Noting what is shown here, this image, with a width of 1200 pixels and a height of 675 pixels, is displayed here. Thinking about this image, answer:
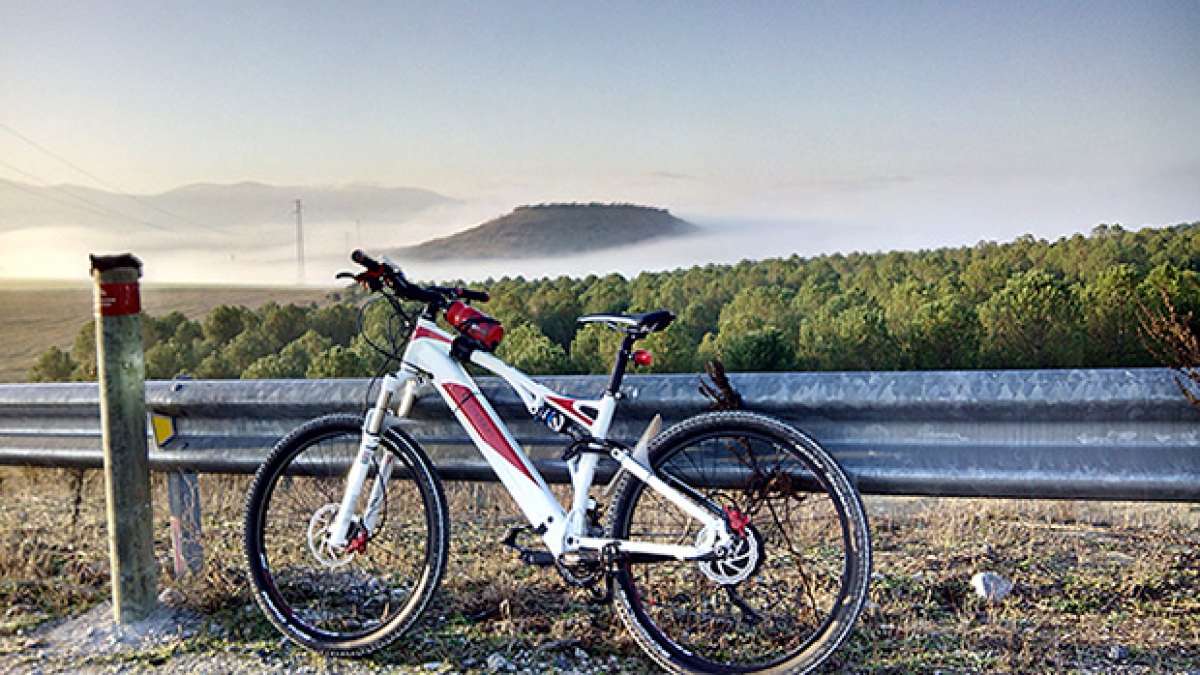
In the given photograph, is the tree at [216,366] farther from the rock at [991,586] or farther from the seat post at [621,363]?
the rock at [991,586]

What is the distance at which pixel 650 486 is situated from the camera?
331cm

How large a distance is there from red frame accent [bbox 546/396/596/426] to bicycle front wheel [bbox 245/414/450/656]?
0.58m

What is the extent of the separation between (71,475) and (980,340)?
47.8 m

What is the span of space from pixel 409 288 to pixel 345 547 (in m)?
1.02

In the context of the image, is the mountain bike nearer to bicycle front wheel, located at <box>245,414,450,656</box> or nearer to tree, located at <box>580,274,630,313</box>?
bicycle front wheel, located at <box>245,414,450,656</box>

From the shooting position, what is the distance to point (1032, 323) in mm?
46438

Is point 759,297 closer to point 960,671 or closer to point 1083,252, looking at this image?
point 1083,252

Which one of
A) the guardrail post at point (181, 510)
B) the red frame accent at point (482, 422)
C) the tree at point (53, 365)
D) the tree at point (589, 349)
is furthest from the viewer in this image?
the tree at point (589, 349)

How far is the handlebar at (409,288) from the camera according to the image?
3.59 meters

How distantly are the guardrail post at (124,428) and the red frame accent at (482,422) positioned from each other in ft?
4.32

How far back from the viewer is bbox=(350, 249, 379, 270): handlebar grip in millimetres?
3598

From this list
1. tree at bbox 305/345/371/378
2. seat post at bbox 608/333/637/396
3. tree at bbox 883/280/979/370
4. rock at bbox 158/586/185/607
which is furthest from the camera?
tree at bbox 883/280/979/370

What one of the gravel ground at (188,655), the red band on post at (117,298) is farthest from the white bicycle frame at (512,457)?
the red band on post at (117,298)

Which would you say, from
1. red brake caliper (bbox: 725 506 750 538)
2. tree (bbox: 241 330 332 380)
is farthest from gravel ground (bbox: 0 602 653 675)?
tree (bbox: 241 330 332 380)
